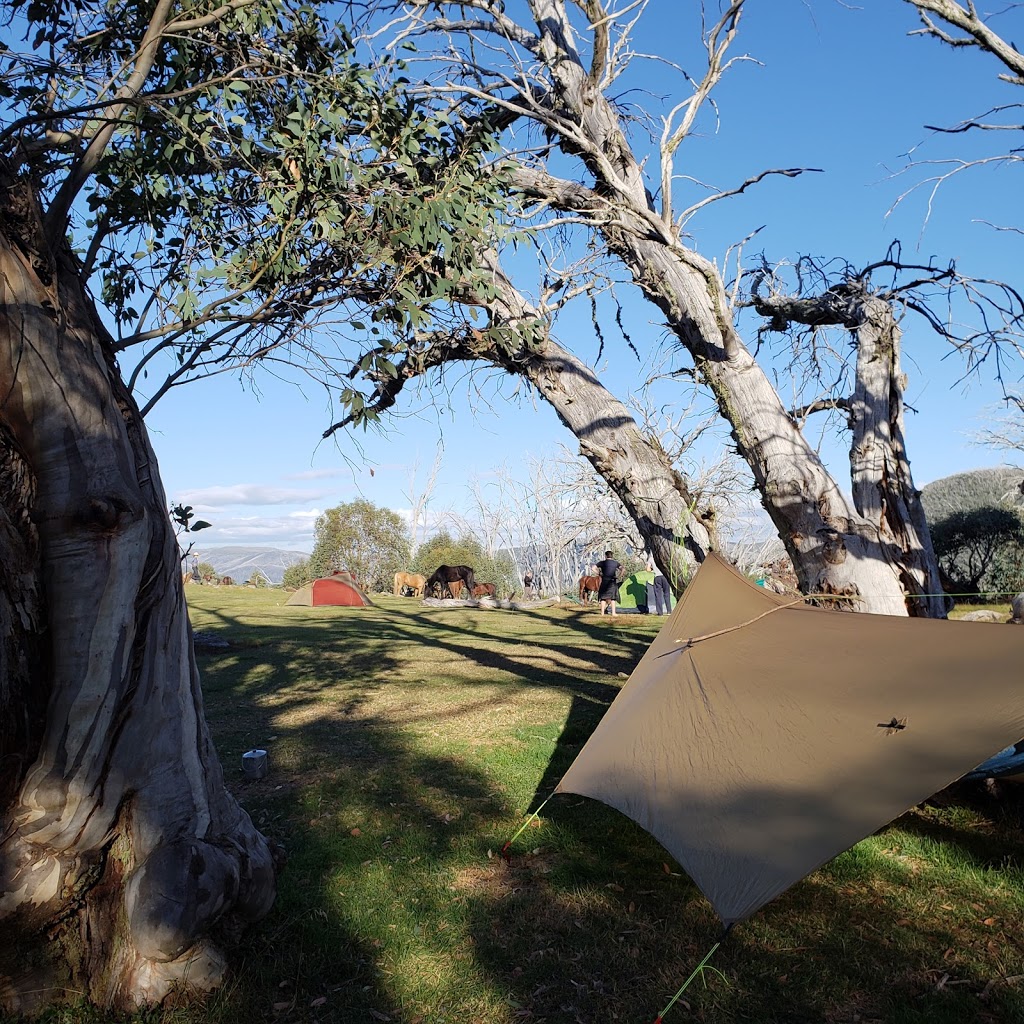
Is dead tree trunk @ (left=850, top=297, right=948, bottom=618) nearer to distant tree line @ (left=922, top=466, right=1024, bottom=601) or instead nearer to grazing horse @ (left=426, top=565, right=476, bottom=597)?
distant tree line @ (left=922, top=466, right=1024, bottom=601)

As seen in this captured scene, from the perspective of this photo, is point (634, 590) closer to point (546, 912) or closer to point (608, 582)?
point (608, 582)

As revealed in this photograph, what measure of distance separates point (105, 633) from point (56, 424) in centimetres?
85

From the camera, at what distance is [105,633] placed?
3133 mm

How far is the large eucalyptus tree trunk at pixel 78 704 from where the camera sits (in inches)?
118

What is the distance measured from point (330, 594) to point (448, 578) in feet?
11.9

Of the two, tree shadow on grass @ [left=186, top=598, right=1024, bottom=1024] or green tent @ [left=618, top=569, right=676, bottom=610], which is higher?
green tent @ [left=618, top=569, right=676, bottom=610]

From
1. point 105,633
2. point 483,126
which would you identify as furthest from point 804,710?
point 483,126

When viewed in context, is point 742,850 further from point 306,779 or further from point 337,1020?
point 306,779

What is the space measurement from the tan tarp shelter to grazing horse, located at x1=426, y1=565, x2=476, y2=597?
19731 mm

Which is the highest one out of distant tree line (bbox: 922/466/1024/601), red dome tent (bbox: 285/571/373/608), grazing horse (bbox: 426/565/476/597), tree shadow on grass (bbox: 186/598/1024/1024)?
distant tree line (bbox: 922/466/1024/601)

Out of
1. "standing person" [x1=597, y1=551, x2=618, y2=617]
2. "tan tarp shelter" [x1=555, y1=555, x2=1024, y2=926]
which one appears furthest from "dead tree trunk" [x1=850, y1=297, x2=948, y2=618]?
"standing person" [x1=597, y1=551, x2=618, y2=617]

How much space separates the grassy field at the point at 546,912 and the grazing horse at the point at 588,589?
17.8 metres

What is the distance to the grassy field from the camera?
3.20m

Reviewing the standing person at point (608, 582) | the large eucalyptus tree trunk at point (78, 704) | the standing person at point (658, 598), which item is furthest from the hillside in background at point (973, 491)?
the large eucalyptus tree trunk at point (78, 704)
